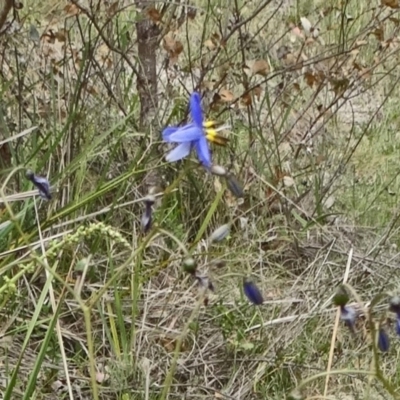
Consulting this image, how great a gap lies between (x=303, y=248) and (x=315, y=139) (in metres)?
0.76

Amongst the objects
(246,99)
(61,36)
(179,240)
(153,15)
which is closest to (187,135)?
(179,240)

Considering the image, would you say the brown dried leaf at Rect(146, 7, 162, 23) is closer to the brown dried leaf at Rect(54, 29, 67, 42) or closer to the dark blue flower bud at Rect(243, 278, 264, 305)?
the brown dried leaf at Rect(54, 29, 67, 42)

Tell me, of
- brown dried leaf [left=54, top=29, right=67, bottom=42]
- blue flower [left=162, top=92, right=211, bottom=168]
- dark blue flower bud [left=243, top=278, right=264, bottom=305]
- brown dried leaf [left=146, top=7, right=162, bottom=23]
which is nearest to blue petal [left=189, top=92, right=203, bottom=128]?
blue flower [left=162, top=92, right=211, bottom=168]

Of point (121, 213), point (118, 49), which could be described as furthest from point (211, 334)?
point (118, 49)

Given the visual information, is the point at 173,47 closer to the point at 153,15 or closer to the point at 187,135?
the point at 153,15

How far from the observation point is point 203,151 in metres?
1.37

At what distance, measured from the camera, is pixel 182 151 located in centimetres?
140

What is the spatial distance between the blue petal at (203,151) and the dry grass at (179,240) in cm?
32

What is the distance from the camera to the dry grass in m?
2.32

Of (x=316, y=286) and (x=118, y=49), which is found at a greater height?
(x=118, y=49)

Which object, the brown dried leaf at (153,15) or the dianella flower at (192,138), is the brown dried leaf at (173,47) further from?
the dianella flower at (192,138)

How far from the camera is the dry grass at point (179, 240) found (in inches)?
91.4

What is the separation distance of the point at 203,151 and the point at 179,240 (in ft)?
1.72

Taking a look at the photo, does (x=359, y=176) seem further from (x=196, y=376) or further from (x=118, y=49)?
(x=196, y=376)
